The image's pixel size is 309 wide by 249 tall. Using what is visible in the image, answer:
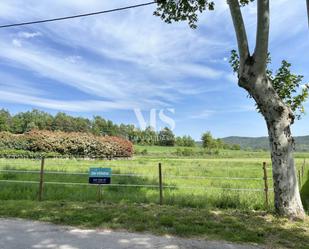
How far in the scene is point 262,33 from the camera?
7402 millimetres

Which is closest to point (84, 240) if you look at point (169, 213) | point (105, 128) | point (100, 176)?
point (169, 213)

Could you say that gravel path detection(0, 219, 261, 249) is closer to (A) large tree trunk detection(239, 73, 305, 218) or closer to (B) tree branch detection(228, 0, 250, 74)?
(A) large tree trunk detection(239, 73, 305, 218)

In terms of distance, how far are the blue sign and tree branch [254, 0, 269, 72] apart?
480 centimetres

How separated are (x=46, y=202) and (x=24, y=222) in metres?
2.18

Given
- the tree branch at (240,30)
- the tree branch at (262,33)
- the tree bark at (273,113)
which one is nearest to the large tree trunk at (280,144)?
the tree bark at (273,113)

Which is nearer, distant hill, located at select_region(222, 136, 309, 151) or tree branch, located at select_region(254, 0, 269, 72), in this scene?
tree branch, located at select_region(254, 0, 269, 72)

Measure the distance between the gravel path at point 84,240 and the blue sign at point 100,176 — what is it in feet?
9.98

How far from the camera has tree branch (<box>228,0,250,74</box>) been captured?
298 inches

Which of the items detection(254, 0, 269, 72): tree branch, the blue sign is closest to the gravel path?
the blue sign

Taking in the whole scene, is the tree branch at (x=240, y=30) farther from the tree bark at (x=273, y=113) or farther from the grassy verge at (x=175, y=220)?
the grassy verge at (x=175, y=220)

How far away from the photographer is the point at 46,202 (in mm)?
9078

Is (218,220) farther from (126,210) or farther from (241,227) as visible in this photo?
(126,210)

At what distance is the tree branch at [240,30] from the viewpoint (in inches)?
298

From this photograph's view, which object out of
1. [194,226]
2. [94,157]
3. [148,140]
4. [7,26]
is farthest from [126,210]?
[148,140]
